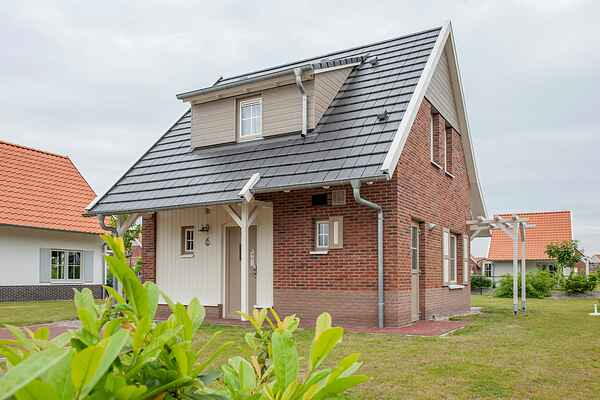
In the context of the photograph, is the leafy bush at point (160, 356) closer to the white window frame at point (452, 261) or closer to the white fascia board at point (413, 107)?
the white fascia board at point (413, 107)

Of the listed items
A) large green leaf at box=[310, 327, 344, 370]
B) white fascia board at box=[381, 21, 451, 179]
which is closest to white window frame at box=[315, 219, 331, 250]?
white fascia board at box=[381, 21, 451, 179]

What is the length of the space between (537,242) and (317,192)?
104ft

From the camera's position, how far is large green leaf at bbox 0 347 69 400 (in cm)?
65

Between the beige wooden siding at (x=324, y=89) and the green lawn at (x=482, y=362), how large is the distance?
16.8 feet

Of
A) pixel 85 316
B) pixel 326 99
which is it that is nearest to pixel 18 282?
pixel 326 99

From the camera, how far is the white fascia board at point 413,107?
36.9 ft

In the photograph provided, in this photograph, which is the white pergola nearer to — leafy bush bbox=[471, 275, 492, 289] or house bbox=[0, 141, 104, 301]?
house bbox=[0, 141, 104, 301]

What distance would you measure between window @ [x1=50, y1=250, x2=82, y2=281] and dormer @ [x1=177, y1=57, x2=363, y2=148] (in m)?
10.4

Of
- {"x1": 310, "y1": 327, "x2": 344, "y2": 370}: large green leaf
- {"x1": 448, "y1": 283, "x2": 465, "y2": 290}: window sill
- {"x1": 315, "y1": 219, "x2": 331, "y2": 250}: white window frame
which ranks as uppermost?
{"x1": 315, "y1": 219, "x2": 331, "y2": 250}: white window frame

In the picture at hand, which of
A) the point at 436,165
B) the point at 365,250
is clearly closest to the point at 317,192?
the point at 365,250

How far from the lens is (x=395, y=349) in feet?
29.7

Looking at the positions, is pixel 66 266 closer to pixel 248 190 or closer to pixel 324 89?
pixel 248 190

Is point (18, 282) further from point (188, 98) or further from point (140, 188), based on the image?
point (188, 98)

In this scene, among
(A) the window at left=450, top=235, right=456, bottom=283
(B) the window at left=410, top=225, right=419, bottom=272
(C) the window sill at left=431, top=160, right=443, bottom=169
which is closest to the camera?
(B) the window at left=410, top=225, right=419, bottom=272
